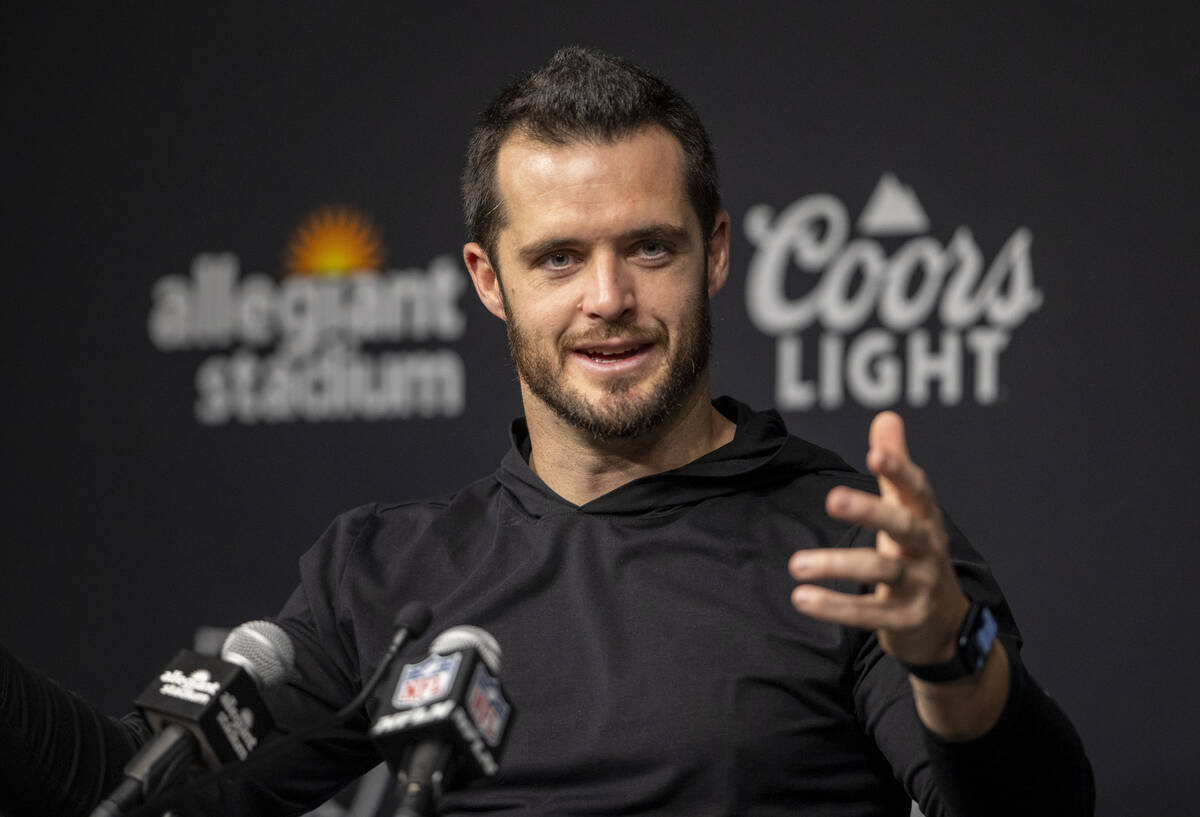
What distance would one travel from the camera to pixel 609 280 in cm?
174

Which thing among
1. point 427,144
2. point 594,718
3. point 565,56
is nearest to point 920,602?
point 594,718

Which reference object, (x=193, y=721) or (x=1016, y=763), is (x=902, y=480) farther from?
(x=193, y=721)

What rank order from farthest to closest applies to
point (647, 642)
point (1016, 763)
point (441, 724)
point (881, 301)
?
1. point (881, 301)
2. point (647, 642)
3. point (1016, 763)
4. point (441, 724)

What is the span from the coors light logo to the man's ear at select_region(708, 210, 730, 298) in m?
1.10

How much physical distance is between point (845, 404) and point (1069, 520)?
0.50 meters

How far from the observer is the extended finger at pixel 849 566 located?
1.03m

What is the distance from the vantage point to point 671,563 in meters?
1.74

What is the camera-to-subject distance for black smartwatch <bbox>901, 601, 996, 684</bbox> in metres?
1.17

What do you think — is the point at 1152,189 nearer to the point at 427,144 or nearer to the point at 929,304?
the point at 929,304

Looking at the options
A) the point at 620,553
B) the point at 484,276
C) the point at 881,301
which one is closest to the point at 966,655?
the point at 620,553

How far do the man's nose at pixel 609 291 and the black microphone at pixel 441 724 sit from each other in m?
0.70

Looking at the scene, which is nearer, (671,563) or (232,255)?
(671,563)

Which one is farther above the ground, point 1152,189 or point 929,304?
point 1152,189

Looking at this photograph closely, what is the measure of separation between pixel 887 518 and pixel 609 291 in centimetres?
73
